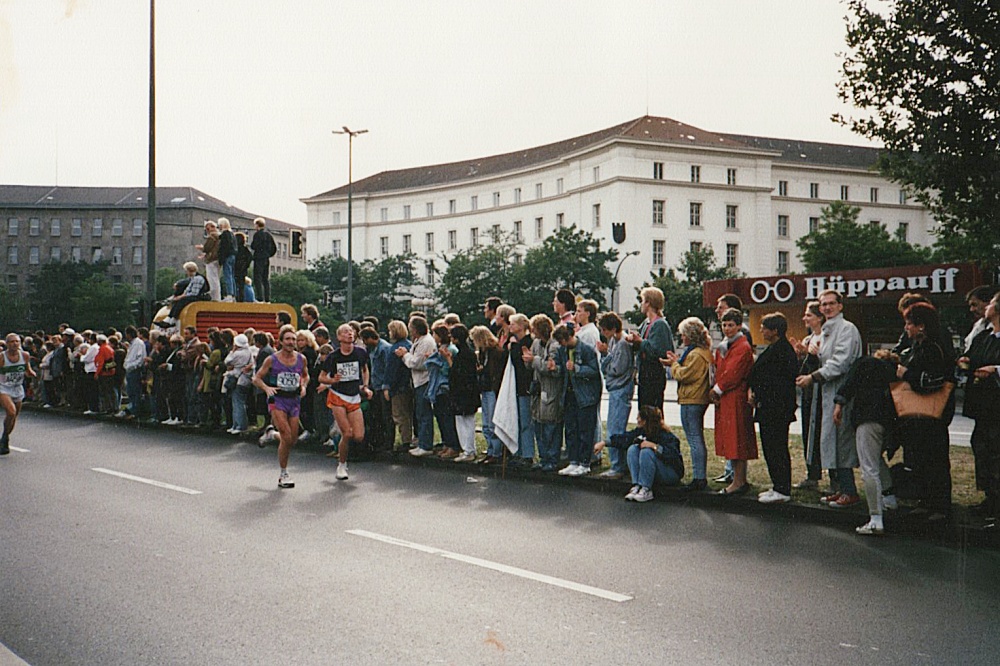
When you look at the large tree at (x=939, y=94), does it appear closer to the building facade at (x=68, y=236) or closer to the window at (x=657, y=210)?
the window at (x=657, y=210)

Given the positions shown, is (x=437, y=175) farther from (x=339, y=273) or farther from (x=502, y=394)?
(x=502, y=394)

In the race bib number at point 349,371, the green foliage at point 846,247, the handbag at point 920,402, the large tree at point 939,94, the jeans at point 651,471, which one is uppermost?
the green foliage at point 846,247

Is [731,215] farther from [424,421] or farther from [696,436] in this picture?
[696,436]

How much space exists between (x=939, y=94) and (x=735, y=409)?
483cm

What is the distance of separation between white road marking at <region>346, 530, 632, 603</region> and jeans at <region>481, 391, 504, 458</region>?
474 cm

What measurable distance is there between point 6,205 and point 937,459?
13656 cm

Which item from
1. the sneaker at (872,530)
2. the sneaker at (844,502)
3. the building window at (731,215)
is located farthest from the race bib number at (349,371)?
the building window at (731,215)

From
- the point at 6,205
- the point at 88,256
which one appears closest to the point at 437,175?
the point at 88,256

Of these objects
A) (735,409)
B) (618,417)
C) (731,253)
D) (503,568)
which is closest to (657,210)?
(731,253)

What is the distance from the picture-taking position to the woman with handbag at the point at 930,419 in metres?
8.61

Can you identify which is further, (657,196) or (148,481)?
(657,196)

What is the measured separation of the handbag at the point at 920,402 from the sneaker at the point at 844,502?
0.96 meters

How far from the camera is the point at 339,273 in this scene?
9969 cm

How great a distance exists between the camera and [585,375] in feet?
38.2
